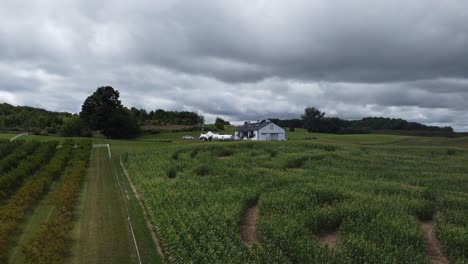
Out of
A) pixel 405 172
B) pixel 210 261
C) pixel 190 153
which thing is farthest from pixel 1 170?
pixel 405 172

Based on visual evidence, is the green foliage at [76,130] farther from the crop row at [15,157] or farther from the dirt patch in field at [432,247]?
the dirt patch in field at [432,247]

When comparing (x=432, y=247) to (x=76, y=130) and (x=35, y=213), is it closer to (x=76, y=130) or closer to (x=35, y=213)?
(x=35, y=213)

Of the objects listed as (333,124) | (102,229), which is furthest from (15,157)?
(333,124)

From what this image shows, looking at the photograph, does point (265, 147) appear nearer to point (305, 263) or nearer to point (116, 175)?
point (116, 175)

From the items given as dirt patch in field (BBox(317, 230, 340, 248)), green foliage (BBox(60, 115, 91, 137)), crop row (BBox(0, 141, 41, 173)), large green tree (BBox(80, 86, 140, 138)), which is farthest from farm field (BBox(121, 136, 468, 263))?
green foliage (BBox(60, 115, 91, 137))

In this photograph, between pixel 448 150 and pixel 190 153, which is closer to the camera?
pixel 190 153

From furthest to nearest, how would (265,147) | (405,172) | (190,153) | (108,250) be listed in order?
(265,147) → (190,153) → (405,172) → (108,250)
